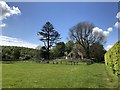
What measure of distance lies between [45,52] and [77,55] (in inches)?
284

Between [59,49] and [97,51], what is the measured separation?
9.82 meters

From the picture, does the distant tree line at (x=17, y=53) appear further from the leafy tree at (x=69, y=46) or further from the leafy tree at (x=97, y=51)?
the leafy tree at (x=97, y=51)

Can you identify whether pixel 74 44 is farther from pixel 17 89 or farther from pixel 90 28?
pixel 17 89

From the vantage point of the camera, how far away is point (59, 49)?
53406 millimetres

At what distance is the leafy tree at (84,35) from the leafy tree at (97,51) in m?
0.81

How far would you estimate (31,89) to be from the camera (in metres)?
7.09

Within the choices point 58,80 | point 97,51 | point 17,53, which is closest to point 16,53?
point 17,53

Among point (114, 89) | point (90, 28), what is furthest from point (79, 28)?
point (114, 89)

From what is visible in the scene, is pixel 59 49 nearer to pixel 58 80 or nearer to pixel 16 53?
pixel 16 53

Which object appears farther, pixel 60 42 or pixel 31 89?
pixel 60 42

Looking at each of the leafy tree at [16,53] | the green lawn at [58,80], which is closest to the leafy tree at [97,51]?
the leafy tree at [16,53]

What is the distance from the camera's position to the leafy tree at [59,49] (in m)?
52.7

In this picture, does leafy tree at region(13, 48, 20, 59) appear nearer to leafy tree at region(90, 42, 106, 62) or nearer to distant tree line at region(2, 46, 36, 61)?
distant tree line at region(2, 46, 36, 61)

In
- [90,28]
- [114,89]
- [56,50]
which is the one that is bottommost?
[114,89]
